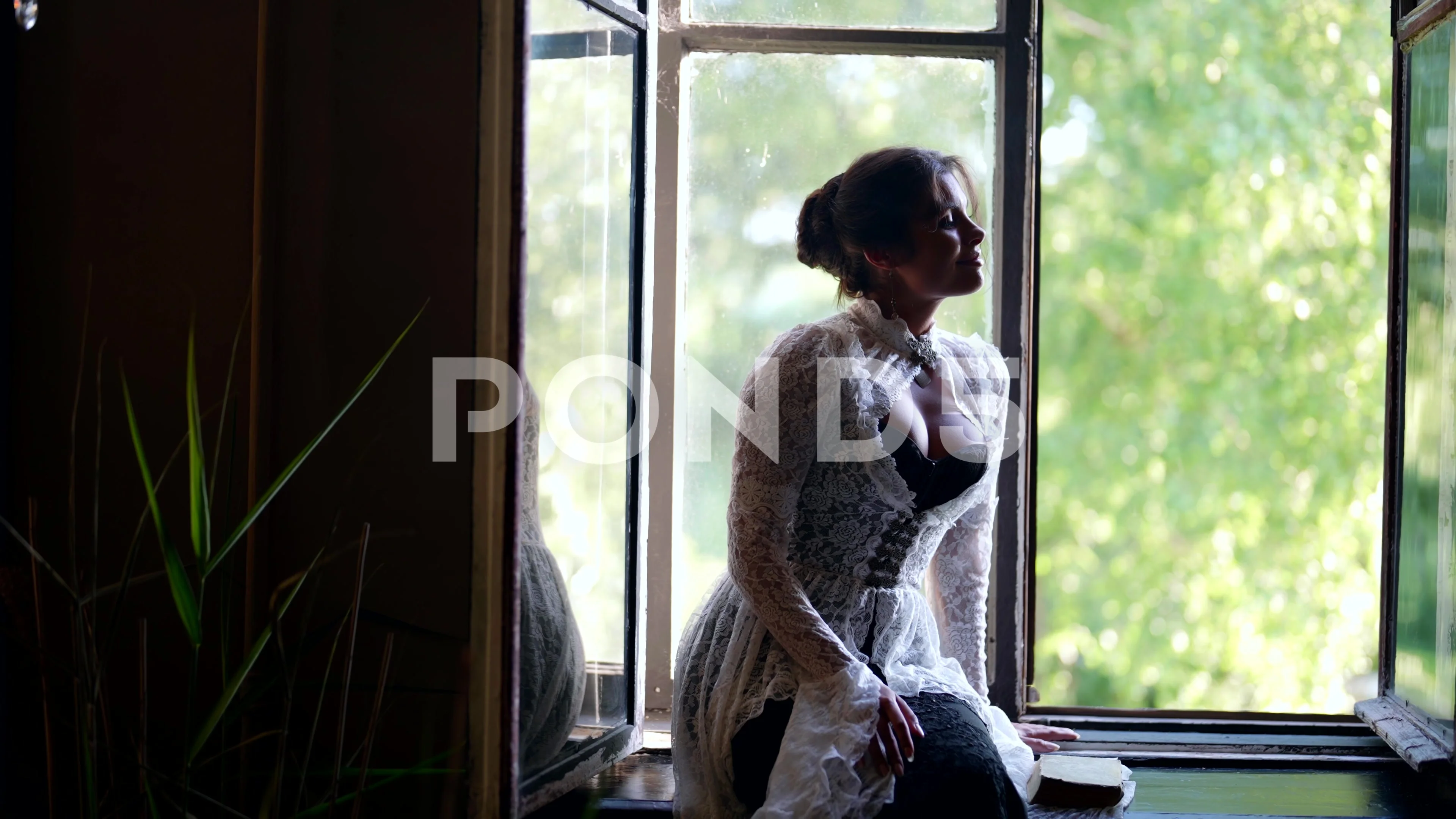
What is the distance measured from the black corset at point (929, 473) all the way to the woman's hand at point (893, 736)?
1.09 feet

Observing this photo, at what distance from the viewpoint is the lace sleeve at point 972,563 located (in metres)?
1.88

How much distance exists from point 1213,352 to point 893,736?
3.84 m

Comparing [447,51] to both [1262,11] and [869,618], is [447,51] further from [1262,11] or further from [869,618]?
[1262,11]

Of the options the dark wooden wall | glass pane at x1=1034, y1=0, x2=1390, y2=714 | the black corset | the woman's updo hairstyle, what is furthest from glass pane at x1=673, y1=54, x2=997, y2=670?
glass pane at x1=1034, y1=0, x2=1390, y2=714

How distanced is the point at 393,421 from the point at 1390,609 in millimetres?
1900

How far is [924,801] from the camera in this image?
4.79 feet

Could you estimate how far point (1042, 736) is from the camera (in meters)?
1.88

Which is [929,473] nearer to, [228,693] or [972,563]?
[972,563]

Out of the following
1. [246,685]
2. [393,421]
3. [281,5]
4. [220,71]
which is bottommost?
[246,685]

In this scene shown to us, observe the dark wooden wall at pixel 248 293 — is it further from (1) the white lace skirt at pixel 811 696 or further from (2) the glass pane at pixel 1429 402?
(2) the glass pane at pixel 1429 402

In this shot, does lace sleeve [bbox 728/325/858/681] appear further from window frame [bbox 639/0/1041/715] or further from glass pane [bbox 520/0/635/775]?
window frame [bbox 639/0/1041/715]

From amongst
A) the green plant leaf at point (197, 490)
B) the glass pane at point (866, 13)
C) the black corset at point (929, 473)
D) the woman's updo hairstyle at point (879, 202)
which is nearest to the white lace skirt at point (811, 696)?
the black corset at point (929, 473)

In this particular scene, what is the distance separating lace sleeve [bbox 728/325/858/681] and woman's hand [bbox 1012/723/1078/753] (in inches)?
18.7

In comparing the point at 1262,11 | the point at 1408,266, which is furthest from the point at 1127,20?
the point at 1408,266
